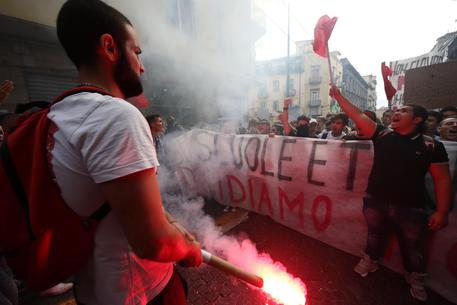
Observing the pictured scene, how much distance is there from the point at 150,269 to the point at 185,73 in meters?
9.47

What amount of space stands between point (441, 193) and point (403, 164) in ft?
1.38

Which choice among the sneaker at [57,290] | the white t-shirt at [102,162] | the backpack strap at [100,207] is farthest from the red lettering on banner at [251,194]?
the backpack strap at [100,207]

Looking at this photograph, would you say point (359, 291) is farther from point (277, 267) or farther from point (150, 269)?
point (150, 269)

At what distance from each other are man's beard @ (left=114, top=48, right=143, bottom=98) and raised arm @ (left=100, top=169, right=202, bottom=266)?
43 cm

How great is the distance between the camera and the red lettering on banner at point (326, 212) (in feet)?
10.3

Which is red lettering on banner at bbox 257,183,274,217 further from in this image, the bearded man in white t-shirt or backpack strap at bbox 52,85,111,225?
backpack strap at bbox 52,85,111,225

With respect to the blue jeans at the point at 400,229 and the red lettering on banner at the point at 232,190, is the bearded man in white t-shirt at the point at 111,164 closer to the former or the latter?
the blue jeans at the point at 400,229

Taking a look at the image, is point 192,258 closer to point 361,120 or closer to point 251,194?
point 361,120

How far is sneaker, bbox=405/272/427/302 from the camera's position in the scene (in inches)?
90.4

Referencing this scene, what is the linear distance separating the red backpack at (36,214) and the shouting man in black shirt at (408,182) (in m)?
2.66

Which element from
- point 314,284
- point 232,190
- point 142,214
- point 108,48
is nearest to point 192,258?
point 142,214

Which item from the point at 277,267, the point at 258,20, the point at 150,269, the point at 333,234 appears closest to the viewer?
the point at 150,269

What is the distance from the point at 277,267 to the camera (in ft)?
8.89

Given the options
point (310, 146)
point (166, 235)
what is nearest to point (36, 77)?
point (310, 146)
